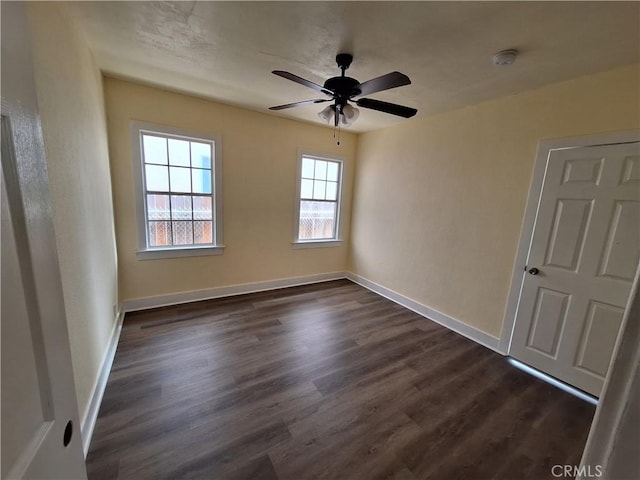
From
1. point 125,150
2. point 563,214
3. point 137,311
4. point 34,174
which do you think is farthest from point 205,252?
point 563,214

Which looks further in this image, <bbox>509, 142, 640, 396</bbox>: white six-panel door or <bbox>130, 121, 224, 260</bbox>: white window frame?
<bbox>130, 121, 224, 260</bbox>: white window frame

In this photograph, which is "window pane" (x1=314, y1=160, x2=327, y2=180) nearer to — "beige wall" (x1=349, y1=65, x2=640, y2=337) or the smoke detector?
"beige wall" (x1=349, y1=65, x2=640, y2=337)

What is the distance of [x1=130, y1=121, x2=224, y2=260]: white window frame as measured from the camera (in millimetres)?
2898

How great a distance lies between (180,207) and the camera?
3.30 meters

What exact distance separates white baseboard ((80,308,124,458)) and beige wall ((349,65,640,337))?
133 inches

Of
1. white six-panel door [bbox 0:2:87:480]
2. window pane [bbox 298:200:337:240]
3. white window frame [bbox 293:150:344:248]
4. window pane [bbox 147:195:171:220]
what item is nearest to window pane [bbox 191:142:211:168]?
window pane [bbox 147:195:171:220]

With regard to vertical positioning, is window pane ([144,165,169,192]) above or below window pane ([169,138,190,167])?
below

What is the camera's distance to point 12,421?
458 millimetres

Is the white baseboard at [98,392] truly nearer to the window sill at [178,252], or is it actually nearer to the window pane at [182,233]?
the window sill at [178,252]

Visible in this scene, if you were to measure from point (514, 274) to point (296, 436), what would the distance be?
2484 mm

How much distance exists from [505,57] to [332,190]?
2.93m

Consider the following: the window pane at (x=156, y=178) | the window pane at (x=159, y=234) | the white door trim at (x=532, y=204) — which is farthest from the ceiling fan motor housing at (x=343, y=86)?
the window pane at (x=159, y=234)

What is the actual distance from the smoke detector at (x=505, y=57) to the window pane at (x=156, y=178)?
3437 mm

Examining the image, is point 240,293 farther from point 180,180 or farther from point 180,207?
point 180,180
